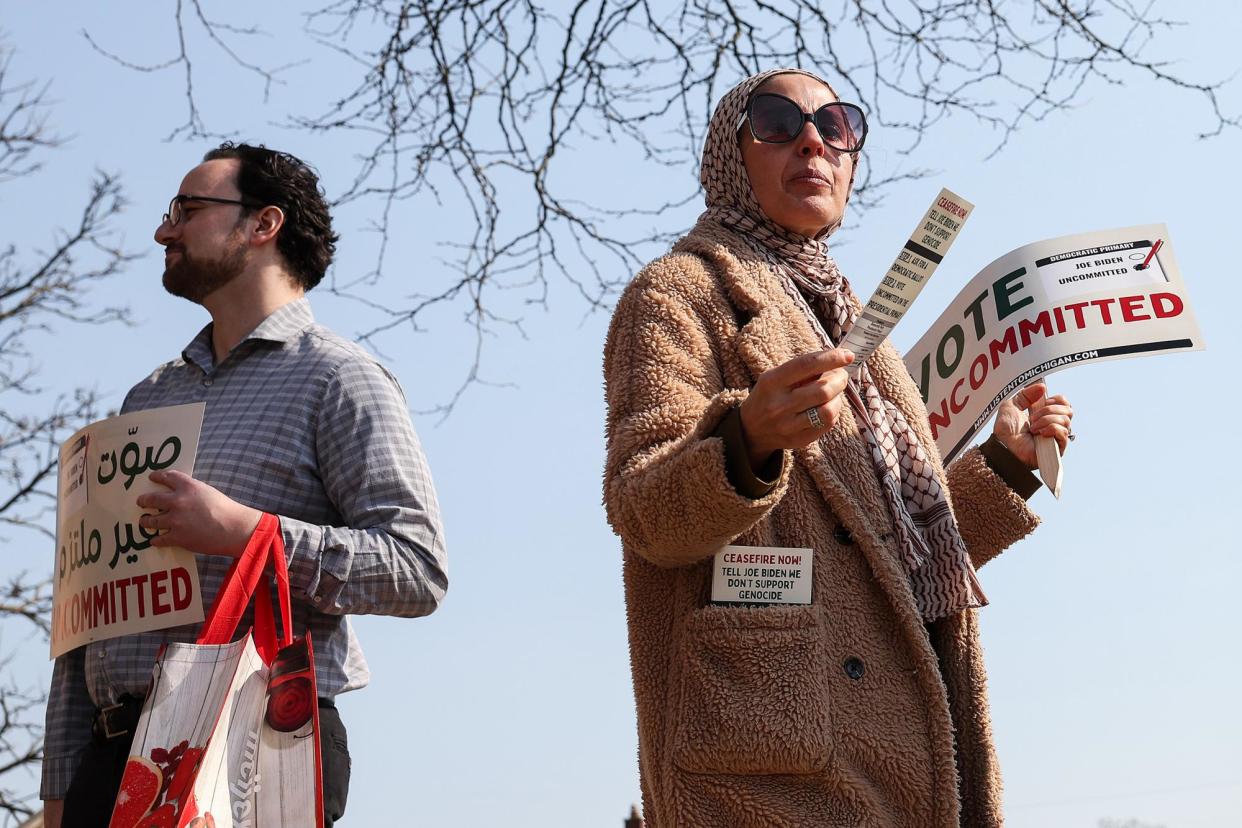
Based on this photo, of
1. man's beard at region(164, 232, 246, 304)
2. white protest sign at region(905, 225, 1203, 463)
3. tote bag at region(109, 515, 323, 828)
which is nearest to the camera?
tote bag at region(109, 515, 323, 828)

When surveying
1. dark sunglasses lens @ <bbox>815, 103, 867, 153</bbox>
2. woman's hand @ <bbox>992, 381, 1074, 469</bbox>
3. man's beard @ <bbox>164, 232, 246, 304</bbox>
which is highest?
dark sunglasses lens @ <bbox>815, 103, 867, 153</bbox>

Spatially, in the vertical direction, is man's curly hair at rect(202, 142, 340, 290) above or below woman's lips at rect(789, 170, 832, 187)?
above

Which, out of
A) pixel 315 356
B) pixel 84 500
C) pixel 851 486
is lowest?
pixel 851 486

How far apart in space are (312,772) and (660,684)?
63 centimetres

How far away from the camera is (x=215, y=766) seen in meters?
2.32

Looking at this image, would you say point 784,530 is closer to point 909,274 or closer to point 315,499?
point 909,274

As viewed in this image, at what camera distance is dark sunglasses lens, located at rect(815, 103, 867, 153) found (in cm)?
310

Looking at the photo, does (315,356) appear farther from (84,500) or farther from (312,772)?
(312,772)

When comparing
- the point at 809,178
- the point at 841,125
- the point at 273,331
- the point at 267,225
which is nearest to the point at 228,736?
the point at 273,331

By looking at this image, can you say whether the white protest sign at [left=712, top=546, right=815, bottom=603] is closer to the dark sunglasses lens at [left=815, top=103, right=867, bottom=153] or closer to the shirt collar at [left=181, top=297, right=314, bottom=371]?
the dark sunglasses lens at [left=815, top=103, right=867, bottom=153]

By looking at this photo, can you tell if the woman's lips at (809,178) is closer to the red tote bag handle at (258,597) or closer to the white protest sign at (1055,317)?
the white protest sign at (1055,317)

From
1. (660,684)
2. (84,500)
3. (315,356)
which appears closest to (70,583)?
(84,500)

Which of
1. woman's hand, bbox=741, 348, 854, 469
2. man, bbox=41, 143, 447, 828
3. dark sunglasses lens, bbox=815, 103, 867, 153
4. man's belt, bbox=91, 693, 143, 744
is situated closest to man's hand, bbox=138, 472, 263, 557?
man, bbox=41, 143, 447, 828

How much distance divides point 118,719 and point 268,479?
1.66 feet
